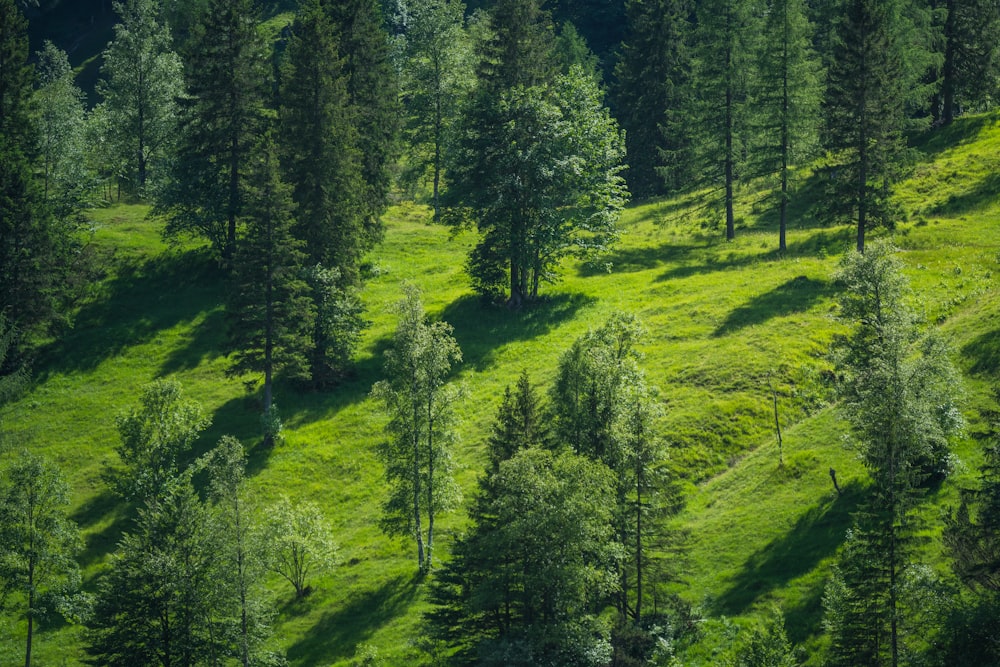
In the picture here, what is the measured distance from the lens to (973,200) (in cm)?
6881

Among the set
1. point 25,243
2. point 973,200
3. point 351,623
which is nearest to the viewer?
point 351,623

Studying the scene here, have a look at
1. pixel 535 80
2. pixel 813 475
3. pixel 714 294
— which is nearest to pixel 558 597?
pixel 813 475

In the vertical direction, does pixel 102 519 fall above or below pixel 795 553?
below

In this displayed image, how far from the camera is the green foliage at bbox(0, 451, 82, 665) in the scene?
137 ft

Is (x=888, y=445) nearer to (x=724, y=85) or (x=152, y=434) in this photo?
(x=152, y=434)

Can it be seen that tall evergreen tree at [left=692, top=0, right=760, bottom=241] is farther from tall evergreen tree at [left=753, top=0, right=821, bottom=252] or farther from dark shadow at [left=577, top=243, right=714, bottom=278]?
tall evergreen tree at [left=753, top=0, right=821, bottom=252]

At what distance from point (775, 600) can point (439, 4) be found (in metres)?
84.5

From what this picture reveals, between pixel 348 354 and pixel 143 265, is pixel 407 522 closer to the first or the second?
pixel 348 354

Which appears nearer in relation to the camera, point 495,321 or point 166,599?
point 166,599

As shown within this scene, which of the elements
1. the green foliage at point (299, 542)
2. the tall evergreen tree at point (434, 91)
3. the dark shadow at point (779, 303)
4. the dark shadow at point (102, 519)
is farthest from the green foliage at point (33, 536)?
the tall evergreen tree at point (434, 91)

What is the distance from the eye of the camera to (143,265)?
73.3 m

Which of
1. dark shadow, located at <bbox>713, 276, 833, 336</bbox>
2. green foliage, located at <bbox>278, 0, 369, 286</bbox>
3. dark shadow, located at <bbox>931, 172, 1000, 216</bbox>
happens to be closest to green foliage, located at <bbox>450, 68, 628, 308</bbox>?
green foliage, located at <bbox>278, 0, 369, 286</bbox>

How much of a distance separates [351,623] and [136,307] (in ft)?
118

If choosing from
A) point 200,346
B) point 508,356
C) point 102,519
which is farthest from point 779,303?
point 102,519
